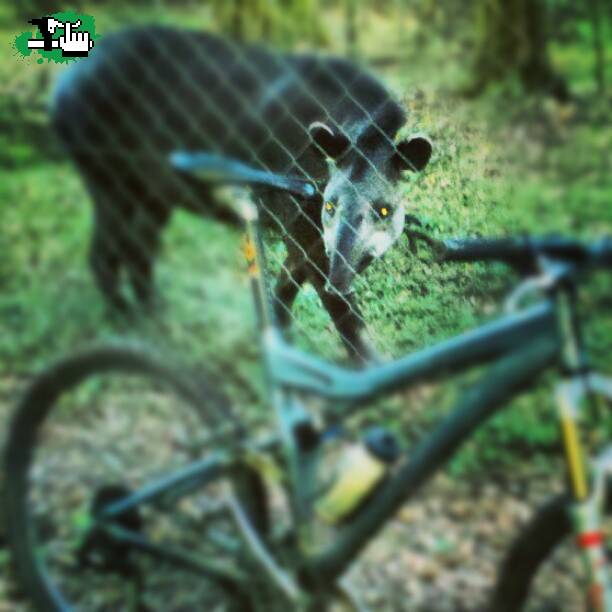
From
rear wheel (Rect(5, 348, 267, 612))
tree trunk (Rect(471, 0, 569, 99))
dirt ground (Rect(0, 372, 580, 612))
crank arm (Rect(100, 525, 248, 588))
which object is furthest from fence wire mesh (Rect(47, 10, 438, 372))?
dirt ground (Rect(0, 372, 580, 612))

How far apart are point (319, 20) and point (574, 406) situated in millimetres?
2887

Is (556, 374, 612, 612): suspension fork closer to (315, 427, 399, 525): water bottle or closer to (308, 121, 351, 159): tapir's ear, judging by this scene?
(315, 427, 399, 525): water bottle

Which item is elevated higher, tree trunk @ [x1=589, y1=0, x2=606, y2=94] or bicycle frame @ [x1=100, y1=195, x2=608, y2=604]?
tree trunk @ [x1=589, y1=0, x2=606, y2=94]

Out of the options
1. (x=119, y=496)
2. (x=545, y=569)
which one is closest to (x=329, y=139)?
(x=545, y=569)

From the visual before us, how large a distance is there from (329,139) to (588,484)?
1112mm

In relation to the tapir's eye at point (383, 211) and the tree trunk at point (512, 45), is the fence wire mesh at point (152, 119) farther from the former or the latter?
the tapir's eye at point (383, 211)

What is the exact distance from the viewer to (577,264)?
3.93ft

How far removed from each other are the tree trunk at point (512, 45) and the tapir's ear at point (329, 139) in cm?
240

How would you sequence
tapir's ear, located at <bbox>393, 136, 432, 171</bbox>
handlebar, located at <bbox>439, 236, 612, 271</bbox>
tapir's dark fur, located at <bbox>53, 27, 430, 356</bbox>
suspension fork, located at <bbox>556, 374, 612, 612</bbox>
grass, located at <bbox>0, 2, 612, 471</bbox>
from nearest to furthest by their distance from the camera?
tapir's ear, located at <bbox>393, 136, 432, 171</bbox>
handlebar, located at <bbox>439, 236, 612, 271</bbox>
suspension fork, located at <bbox>556, 374, 612, 612</bbox>
grass, located at <bbox>0, 2, 612, 471</bbox>
tapir's dark fur, located at <bbox>53, 27, 430, 356</bbox>

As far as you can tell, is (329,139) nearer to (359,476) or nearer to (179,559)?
(359,476)

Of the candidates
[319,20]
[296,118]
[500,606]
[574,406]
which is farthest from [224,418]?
[319,20]

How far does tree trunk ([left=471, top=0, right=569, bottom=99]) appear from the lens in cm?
267

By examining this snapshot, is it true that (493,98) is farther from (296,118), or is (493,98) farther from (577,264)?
(296,118)

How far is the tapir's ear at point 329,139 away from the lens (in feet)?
1.27
